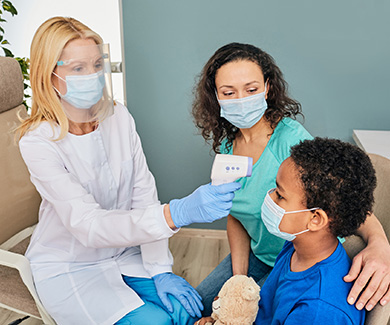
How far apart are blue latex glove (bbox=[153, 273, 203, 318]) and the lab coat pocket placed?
1.00ft

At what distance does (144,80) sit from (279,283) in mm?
1624

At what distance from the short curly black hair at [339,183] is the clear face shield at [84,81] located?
0.68 m

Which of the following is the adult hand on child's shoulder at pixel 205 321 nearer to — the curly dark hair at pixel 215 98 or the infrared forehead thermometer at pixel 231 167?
the infrared forehead thermometer at pixel 231 167

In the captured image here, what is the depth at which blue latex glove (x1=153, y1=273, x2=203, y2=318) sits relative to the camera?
51.9 inches

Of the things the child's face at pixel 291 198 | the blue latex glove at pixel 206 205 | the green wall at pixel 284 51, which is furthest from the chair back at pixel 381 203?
the green wall at pixel 284 51

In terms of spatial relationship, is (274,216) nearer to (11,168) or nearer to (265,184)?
(265,184)

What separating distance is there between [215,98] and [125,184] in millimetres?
455

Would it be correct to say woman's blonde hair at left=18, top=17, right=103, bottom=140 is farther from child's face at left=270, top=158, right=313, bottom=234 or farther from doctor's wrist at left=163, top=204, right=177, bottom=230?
child's face at left=270, top=158, right=313, bottom=234

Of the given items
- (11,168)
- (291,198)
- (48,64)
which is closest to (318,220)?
(291,198)

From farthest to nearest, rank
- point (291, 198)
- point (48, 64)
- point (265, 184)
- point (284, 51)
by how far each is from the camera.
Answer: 1. point (284, 51)
2. point (265, 184)
3. point (48, 64)
4. point (291, 198)

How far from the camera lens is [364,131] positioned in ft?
7.28

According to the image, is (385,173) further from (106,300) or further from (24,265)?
(24,265)

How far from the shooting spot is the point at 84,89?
130cm

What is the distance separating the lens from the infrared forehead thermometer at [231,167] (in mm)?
1039
